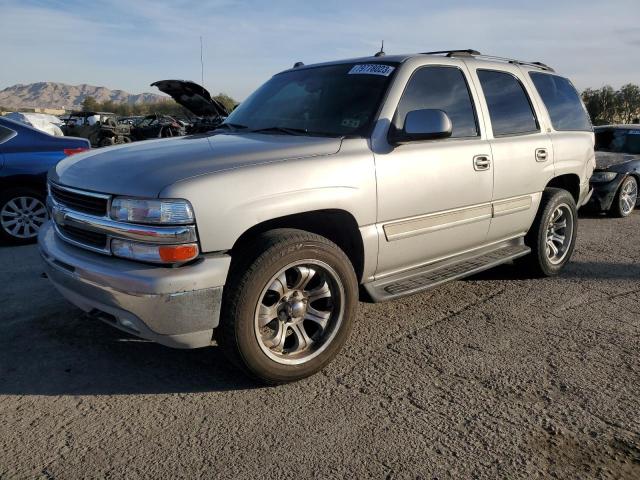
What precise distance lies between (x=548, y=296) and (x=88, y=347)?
360cm

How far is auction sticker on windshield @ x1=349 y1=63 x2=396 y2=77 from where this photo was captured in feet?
12.1

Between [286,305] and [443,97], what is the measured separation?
1.98 m

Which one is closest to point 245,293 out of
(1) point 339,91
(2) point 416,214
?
(2) point 416,214

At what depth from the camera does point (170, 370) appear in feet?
10.5

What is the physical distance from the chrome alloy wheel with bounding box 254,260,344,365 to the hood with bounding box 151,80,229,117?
20.1 feet

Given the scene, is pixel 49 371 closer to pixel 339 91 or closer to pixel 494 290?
pixel 339 91

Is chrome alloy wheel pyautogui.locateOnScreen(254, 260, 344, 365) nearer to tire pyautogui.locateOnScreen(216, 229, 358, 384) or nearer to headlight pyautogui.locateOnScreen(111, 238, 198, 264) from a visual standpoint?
tire pyautogui.locateOnScreen(216, 229, 358, 384)

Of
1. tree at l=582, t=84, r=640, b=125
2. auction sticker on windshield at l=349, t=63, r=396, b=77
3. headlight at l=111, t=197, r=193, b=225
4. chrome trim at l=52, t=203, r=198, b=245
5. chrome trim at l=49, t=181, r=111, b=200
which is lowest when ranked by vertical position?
chrome trim at l=52, t=203, r=198, b=245

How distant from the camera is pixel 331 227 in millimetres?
3348

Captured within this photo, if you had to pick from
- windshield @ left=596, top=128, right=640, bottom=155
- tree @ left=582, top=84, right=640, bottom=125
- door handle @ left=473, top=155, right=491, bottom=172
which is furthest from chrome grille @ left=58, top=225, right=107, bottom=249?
tree @ left=582, top=84, right=640, bottom=125

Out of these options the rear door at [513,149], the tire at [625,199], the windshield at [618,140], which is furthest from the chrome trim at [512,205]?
the windshield at [618,140]

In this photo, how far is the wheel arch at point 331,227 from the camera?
2.99 metres

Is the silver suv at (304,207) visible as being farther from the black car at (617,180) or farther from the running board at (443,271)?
the black car at (617,180)

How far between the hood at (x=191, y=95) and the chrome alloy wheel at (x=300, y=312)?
612 cm
